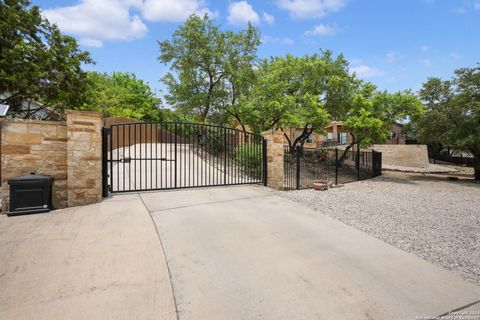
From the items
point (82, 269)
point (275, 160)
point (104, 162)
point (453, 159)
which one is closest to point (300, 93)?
point (275, 160)

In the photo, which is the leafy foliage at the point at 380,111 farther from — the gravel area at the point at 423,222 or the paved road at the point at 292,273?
the paved road at the point at 292,273

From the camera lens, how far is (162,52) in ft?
55.1

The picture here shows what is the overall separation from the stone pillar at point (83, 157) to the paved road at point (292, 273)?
158cm

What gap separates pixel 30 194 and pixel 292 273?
524 cm

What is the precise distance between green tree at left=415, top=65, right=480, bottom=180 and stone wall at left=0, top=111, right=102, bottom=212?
54.6 feet

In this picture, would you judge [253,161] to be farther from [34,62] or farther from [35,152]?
[34,62]

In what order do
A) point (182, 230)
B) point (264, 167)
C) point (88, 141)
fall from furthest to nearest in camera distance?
1. point (264, 167)
2. point (88, 141)
3. point (182, 230)

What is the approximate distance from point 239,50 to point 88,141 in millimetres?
13692

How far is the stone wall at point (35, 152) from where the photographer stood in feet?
16.7

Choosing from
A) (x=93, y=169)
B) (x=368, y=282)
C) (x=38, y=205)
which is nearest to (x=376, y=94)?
(x=368, y=282)

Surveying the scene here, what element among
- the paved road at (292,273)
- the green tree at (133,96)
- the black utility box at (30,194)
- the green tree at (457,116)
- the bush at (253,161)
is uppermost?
the green tree at (133,96)

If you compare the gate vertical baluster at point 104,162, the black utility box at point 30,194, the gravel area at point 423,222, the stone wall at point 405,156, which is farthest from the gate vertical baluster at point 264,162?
the stone wall at point 405,156

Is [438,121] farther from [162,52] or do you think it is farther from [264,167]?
[162,52]

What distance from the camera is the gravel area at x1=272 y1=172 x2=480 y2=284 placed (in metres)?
3.90
